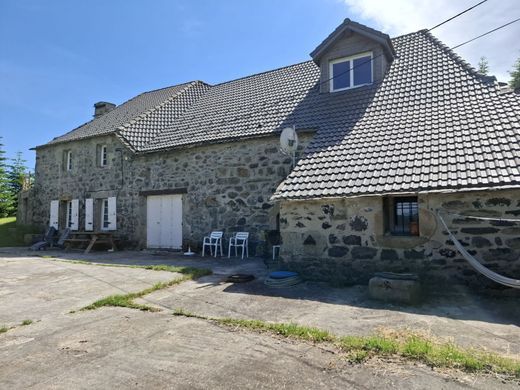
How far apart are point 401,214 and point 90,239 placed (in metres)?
12.6

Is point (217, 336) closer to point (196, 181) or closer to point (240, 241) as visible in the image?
point (240, 241)

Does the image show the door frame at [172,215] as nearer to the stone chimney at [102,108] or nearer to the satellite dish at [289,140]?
the satellite dish at [289,140]

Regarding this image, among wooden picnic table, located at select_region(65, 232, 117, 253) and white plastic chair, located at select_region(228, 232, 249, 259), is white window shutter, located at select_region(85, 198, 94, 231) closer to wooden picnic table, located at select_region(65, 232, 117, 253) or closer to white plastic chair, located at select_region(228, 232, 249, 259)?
wooden picnic table, located at select_region(65, 232, 117, 253)

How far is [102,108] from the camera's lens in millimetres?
22031

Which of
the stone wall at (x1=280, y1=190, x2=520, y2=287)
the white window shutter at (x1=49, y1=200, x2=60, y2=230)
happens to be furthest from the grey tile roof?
the white window shutter at (x1=49, y1=200, x2=60, y2=230)

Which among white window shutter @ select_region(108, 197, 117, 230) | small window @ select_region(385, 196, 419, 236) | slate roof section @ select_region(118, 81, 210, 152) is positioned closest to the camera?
small window @ select_region(385, 196, 419, 236)

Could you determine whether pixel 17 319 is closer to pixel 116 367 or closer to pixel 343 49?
pixel 116 367

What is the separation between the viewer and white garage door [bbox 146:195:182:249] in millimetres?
13203

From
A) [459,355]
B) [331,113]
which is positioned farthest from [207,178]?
[459,355]

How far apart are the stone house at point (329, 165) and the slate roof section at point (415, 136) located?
39mm

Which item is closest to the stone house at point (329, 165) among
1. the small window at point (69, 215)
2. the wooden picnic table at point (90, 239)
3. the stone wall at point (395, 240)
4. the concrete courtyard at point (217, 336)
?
the stone wall at point (395, 240)

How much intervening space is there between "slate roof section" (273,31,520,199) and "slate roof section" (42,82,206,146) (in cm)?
756

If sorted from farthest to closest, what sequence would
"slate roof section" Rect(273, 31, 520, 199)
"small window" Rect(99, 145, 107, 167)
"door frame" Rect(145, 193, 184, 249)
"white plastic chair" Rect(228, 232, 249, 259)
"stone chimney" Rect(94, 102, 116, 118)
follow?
"stone chimney" Rect(94, 102, 116, 118) → "small window" Rect(99, 145, 107, 167) → "door frame" Rect(145, 193, 184, 249) → "white plastic chair" Rect(228, 232, 249, 259) → "slate roof section" Rect(273, 31, 520, 199)

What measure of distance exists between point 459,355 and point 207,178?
980 centimetres
